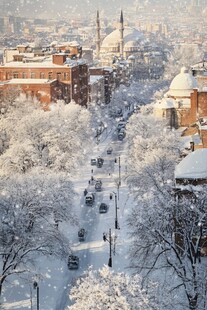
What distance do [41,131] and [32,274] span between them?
15.6 meters

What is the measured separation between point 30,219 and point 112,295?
→ 8770 mm

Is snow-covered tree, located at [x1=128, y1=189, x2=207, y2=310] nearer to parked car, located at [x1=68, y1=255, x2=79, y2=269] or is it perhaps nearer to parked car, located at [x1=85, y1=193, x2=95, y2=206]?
parked car, located at [x1=68, y1=255, x2=79, y2=269]

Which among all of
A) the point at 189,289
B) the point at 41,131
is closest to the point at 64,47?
the point at 41,131

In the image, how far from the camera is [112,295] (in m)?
16.2

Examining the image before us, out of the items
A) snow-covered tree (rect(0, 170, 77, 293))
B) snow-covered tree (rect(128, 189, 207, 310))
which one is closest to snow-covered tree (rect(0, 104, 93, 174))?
snow-covered tree (rect(0, 170, 77, 293))

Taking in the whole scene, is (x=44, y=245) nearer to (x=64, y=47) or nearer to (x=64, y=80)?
(x=64, y=80)

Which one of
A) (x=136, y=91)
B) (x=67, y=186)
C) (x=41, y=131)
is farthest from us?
(x=136, y=91)

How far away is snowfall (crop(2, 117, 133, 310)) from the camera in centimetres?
2280

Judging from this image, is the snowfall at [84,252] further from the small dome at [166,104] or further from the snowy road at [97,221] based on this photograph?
the small dome at [166,104]

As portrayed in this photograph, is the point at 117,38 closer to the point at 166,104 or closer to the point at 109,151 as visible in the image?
the point at 109,151

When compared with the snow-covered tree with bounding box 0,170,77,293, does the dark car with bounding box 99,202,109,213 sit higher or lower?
lower

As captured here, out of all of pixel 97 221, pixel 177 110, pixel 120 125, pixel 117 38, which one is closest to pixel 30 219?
pixel 97 221

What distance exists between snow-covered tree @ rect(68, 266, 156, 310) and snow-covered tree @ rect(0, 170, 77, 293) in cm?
581

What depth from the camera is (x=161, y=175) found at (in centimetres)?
3133
